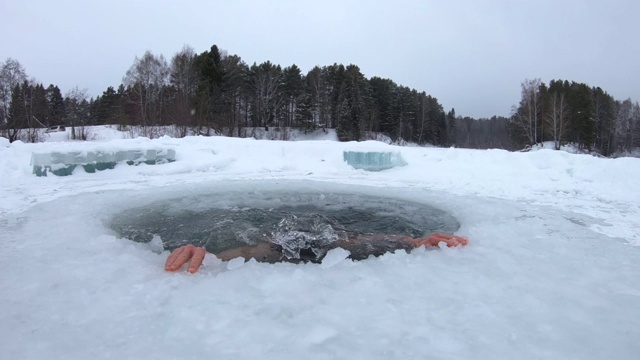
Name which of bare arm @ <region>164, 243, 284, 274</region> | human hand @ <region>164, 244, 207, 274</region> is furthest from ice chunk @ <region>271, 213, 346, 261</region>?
human hand @ <region>164, 244, 207, 274</region>

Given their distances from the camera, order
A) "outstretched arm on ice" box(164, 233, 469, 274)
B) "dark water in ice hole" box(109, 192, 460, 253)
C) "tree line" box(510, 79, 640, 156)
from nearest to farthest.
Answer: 1. "outstretched arm on ice" box(164, 233, 469, 274)
2. "dark water in ice hole" box(109, 192, 460, 253)
3. "tree line" box(510, 79, 640, 156)

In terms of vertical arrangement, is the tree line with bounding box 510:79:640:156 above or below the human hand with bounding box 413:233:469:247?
above

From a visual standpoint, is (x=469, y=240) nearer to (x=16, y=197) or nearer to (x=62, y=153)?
(x=16, y=197)

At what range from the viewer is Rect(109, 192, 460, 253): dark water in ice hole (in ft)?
15.0

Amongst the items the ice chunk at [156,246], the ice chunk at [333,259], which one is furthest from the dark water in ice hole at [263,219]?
the ice chunk at [333,259]

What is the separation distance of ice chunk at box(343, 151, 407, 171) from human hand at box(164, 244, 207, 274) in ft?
26.0

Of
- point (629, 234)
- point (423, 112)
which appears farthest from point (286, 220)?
point (423, 112)

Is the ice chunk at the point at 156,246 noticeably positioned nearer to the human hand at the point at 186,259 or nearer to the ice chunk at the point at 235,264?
the human hand at the point at 186,259

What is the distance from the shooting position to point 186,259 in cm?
325

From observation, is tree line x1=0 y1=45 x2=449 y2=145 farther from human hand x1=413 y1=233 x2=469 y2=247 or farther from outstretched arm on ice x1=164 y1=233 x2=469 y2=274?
human hand x1=413 y1=233 x2=469 y2=247

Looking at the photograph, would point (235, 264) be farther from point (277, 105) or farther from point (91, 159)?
point (277, 105)

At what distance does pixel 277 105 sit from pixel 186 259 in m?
30.9

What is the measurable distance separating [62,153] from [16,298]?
7.31 metres

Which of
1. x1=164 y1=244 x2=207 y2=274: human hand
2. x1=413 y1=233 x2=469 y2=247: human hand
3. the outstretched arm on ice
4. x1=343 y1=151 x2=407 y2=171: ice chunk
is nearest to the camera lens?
x1=164 y1=244 x2=207 y2=274: human hand
